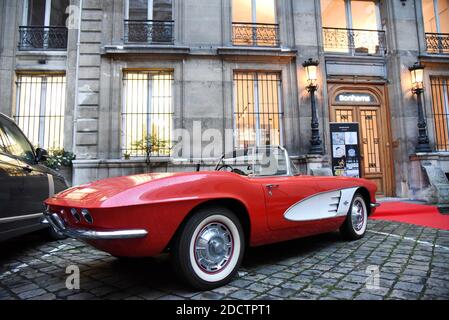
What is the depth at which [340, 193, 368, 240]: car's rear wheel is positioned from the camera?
4.16 metres

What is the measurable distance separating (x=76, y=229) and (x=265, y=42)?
921 centimetres

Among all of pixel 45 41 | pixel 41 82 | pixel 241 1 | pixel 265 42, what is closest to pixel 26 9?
pixel 45 41

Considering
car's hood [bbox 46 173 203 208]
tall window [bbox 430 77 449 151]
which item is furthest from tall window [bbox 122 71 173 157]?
tall window [bbox 430 77 449 151]

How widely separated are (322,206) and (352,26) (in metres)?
9.55

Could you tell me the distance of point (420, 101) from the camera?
379 inches

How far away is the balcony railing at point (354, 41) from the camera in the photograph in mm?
10203

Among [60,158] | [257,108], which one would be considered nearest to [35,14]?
[60,158]

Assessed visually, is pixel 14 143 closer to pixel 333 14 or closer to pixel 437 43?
pixel 333 14

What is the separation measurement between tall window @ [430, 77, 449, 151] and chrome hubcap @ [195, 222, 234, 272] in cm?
1063

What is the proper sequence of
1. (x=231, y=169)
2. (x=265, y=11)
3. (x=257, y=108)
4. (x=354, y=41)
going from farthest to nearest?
(x=354, y=41) → (x=265, y=11) → (x=257, y=108) → (x=231, y=169)

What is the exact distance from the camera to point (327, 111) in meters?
9.47

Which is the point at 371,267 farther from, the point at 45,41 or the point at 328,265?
the point at 45,41
